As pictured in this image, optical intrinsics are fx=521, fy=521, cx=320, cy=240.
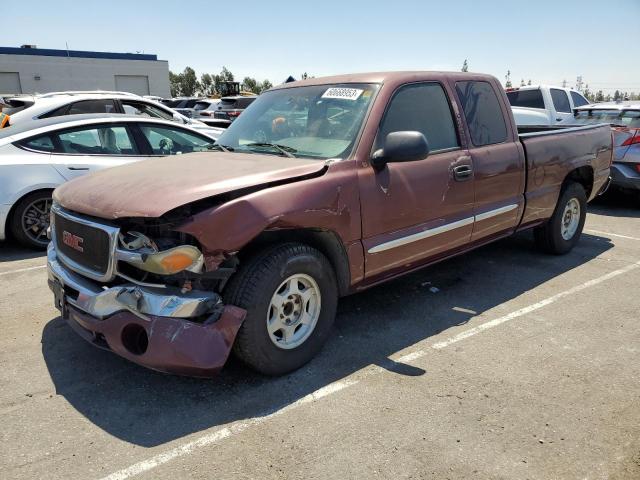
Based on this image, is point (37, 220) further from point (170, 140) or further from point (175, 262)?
point (175, 262)

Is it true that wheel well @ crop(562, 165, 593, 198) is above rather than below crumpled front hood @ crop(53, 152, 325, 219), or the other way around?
below

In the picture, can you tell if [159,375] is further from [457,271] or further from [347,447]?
[457,271]

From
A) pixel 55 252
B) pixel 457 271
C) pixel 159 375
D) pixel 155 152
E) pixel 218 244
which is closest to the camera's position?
pixel 218 244

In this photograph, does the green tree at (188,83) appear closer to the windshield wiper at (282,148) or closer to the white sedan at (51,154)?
the white sedan at (51,154)

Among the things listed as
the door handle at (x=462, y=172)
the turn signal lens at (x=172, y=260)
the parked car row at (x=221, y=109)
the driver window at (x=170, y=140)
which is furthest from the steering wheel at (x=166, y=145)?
the parked car row at (x=221, y=109)

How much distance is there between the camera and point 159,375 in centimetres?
340

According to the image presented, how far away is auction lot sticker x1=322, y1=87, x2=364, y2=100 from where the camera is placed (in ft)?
13.0

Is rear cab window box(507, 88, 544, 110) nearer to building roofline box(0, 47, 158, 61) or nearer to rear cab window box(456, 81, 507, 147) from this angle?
rear cab window box(456, 81, 507, 147)

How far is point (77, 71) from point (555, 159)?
4929cm

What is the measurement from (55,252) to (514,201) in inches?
156

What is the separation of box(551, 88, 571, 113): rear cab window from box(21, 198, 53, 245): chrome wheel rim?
38.1 feet

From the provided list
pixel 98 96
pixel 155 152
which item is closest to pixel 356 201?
pixel 155 152

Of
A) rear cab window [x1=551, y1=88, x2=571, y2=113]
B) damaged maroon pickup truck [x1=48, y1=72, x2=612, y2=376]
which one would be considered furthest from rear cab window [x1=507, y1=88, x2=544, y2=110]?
damaged maroon pickup truck [x1=48, y1=72, x2=612, y2=376]

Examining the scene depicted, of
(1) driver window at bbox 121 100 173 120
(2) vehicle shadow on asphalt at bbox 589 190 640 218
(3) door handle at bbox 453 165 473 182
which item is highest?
(1) driver window at bbox 121 100 173 120
